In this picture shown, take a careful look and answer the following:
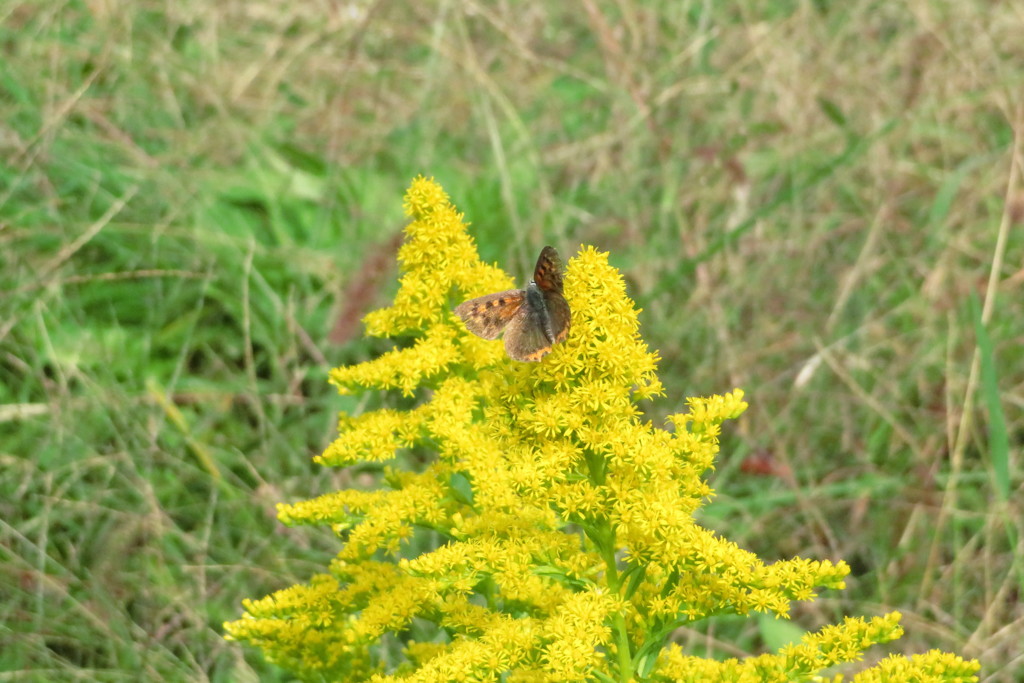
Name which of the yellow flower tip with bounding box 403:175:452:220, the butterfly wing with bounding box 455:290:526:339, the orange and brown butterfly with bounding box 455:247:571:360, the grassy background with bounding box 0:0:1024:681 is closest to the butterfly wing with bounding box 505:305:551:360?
the orange and brown butterfly with bounding box 455:247:571:360

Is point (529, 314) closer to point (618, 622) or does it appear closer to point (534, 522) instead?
point (534, 522)

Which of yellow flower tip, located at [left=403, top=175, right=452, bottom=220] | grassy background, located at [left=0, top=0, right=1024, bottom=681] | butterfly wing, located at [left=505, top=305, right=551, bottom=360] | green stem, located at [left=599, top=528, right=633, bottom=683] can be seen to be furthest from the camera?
grassy background, located at [left=0, top=0, right=1024, bottom=681]

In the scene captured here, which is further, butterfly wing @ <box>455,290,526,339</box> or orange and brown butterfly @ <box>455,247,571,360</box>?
butterfly wing @ <box>455,290,526,339</box>

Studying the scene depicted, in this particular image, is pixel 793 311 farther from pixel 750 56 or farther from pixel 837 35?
pixel 837 35

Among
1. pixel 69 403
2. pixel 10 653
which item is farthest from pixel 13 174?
pixel 10 653

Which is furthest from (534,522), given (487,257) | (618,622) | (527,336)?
(487,257)

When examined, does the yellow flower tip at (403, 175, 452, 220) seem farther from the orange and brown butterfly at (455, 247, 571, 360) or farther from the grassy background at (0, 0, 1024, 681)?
the grassy background at (0, 0, 1024, 681)

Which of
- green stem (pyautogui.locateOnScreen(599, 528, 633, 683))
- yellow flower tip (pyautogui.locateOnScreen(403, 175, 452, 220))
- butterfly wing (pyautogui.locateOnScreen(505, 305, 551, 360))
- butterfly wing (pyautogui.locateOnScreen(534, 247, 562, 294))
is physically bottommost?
green stem (pyautogui.locateOnScreen(599, 528, 633, 683))
